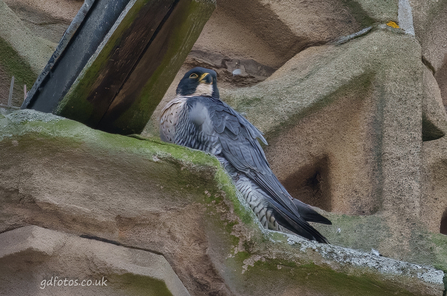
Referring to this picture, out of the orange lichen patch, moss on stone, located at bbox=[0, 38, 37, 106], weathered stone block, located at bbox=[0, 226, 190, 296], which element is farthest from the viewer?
the orange lichen patch

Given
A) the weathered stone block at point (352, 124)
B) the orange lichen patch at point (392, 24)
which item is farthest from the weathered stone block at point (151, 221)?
the orange lichen patch at point (392, 24)

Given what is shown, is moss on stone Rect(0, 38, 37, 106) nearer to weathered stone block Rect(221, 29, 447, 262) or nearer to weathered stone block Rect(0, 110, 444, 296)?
weathered stone block Rect(221, 29, 447, 262)

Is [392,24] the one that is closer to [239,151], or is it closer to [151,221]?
[239,151]

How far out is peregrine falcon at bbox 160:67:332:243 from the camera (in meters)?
2.61

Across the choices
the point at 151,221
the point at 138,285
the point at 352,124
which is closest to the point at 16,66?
the point at 151,221

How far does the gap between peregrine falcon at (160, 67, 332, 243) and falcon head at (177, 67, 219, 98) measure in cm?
24

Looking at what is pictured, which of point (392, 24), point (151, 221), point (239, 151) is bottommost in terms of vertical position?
point (151, 221)

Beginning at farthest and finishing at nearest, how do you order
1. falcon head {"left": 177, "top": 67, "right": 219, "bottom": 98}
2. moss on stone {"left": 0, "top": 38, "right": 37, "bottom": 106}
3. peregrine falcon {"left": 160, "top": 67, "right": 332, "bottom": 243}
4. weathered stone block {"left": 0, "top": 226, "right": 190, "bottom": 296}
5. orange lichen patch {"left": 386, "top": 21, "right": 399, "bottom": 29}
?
orange lichen patch {"left": 386, "top": 21, "right": 399, "bottom": 29}, falcon head {"left": 177, "top": 67, "right": 219, "bottom": 98}, moss on stone {"left": 0, "top": 38, "right": 37, "bottom": 106}, peregrine falcon {"left": 160, "top": 67, "right": 332, "bottom": 243}, weathered stone block {"left": 0, "top": 226, "right": 190, "bottom": 296}

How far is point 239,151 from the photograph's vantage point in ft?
9.28

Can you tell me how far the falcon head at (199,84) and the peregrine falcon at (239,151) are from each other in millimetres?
242

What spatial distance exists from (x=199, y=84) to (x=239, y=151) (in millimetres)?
699

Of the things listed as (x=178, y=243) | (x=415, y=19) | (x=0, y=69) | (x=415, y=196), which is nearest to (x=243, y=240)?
(x=178, y=243)

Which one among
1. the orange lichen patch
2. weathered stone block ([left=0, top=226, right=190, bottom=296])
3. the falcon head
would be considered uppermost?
the orange lichen patch

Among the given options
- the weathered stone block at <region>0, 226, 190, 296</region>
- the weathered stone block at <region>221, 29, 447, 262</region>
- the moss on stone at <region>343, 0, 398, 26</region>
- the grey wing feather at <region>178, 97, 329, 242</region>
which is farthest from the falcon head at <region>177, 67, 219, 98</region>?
the weathered stone block at <region>0, 226, 190, 296</region>
